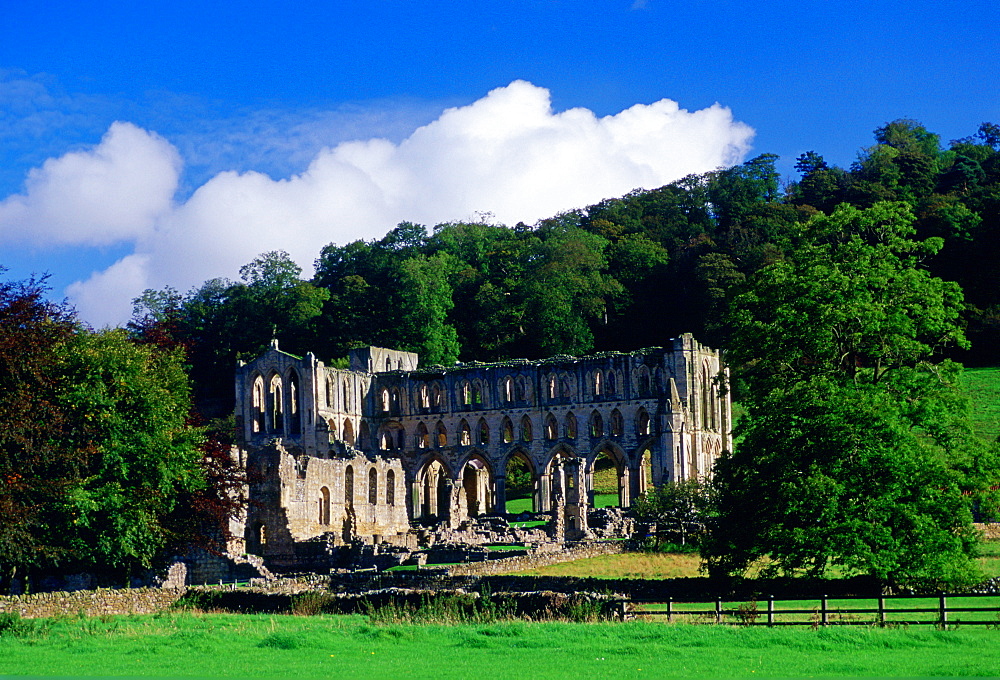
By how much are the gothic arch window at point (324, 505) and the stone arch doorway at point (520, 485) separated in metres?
24.4

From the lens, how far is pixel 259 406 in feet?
286

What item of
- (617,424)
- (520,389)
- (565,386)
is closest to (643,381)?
(617,424)

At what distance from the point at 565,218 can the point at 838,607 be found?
98480 mm

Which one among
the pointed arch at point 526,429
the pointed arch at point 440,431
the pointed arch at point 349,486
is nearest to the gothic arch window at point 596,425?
the pointed arch at point 526,429

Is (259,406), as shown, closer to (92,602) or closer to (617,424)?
(617,424)

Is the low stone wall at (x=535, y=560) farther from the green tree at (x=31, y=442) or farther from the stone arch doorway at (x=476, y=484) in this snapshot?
the stone arch doorway at (x=476, y=484)

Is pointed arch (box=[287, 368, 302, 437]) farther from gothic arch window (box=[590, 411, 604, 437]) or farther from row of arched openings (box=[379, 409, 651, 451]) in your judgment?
gothic arch window (box=[590, 411, 604, 437])

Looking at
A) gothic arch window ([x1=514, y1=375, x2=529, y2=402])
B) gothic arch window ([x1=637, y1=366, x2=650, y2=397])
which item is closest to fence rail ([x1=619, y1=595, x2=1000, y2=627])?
gothic arch window ([x1=637, y1=366, x2=650, y2=397])

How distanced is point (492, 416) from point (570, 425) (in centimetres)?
509

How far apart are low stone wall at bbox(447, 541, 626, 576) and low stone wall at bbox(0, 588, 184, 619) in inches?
417

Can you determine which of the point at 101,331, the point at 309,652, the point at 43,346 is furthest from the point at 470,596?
the point at 101,331

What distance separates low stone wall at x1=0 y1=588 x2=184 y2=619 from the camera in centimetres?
3216

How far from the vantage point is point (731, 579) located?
35.8 m

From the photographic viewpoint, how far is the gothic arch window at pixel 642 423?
8262 centimetres
